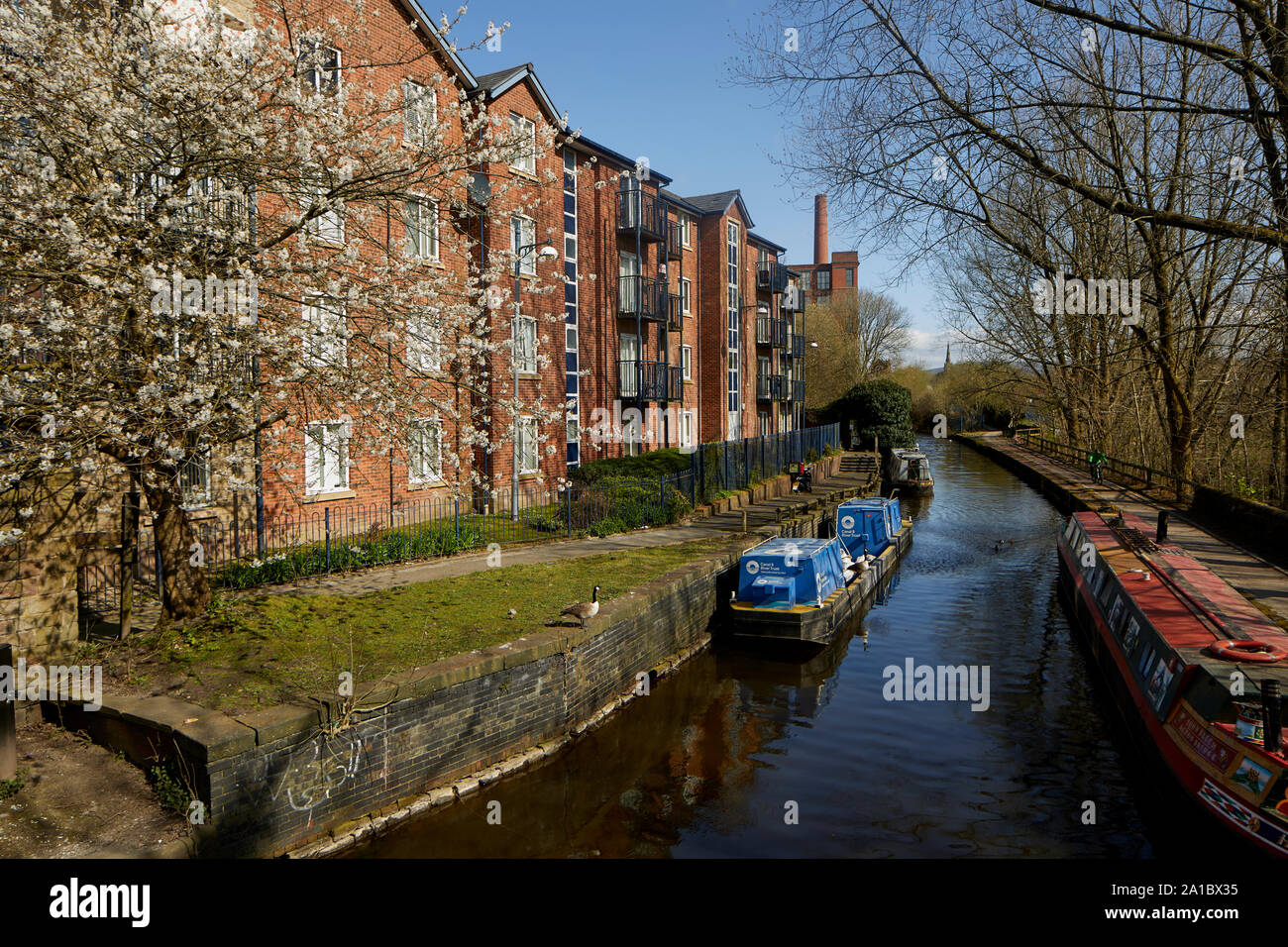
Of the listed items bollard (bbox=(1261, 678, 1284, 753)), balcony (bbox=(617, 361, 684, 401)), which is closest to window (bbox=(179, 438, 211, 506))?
bollard (bbox=(1261, 678, 1284, 753))

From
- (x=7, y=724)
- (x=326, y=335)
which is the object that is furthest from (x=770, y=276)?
(x=7, y=724)

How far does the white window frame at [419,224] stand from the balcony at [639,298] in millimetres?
9748

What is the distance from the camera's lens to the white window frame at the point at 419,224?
8.88 metres

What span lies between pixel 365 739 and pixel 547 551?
26.8ft

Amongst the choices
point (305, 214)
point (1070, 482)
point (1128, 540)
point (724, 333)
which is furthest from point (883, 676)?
point (724, 333)

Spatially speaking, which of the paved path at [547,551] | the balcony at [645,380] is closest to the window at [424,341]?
the paved path at [547,551]

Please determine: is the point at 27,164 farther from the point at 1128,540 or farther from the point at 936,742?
the point at 1128,540

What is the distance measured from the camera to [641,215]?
26.3 metres

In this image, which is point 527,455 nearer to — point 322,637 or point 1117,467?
point 322,637

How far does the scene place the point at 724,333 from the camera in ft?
114

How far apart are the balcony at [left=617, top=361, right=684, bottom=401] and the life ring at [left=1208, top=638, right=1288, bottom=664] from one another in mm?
19059

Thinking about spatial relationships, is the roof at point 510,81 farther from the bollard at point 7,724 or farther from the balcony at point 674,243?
the bollard at point 7,724

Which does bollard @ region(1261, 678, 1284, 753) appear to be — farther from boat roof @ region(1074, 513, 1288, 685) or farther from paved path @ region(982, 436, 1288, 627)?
paved path @ region(982, 436, 1288, 627)

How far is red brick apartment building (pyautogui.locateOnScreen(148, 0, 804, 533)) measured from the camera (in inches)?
434
